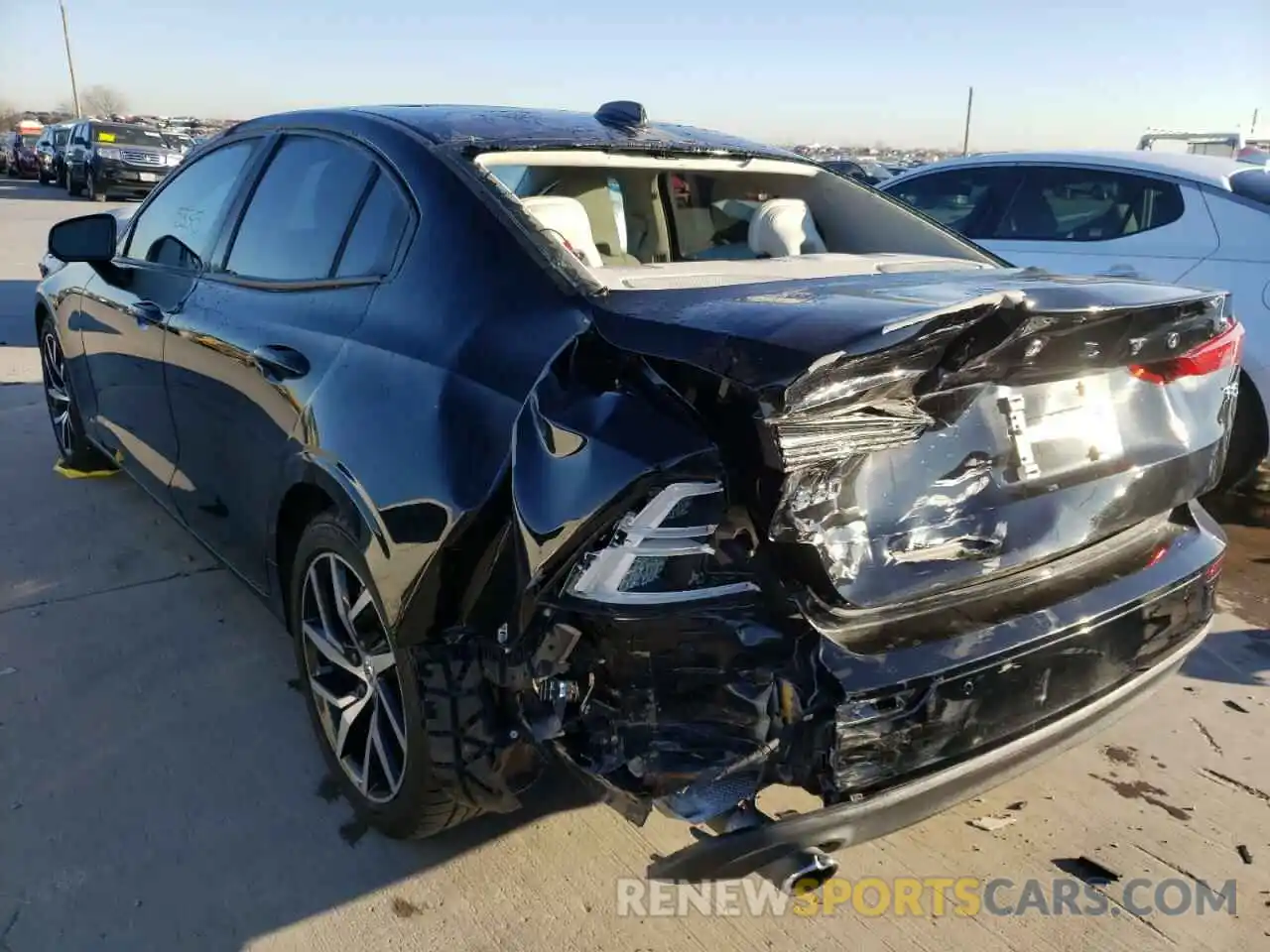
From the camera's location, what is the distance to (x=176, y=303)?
3350mm

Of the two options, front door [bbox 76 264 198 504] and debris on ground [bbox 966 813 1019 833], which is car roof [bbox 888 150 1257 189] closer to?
debris on ground [bbox 966 813 1019 833]

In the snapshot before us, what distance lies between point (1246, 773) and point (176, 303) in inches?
141

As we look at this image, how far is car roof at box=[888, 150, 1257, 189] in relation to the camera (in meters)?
4.94

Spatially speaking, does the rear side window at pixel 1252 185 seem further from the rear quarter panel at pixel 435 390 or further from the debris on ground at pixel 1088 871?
the rear quarter panel at pixel 435 390

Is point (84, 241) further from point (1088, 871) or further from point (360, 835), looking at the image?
point (1088, 871)

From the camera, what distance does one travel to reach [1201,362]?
2334 millimetres

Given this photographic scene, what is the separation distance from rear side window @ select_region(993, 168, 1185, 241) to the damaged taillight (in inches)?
170

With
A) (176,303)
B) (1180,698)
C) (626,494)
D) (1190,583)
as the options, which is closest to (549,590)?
(626,494)

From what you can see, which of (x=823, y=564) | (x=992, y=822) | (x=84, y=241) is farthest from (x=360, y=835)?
(x=84, y=241)

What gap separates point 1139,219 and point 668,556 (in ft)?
14.6

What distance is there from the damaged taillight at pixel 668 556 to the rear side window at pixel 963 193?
442cm

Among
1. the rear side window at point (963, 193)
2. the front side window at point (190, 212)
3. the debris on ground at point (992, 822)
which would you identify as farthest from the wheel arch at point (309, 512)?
the rear side window at point (963, 193)

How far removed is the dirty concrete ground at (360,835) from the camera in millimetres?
2254

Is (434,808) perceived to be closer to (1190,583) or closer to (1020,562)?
(1020,562)
